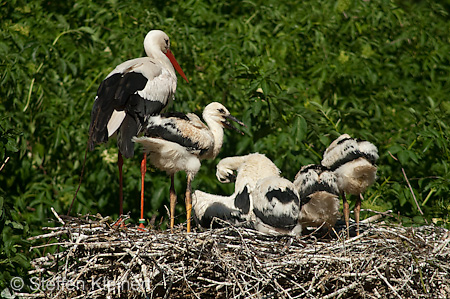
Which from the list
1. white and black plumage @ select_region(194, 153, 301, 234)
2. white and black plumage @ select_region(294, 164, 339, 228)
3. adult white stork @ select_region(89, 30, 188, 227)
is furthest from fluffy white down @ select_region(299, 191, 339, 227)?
adult white stork @ select_region(89, 30, 188, 227)

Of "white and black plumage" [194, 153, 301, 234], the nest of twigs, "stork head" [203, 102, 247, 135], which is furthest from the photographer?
"stork head" [203, 102, 247, 135]

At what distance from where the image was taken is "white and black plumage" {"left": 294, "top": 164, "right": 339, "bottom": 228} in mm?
5164

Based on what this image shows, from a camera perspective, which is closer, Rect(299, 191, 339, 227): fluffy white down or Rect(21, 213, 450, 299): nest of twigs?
Rect(21, 213, 450, 299): nest of twigs

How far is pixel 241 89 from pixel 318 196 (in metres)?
2.19

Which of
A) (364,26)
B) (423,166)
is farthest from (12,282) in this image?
(364,26)

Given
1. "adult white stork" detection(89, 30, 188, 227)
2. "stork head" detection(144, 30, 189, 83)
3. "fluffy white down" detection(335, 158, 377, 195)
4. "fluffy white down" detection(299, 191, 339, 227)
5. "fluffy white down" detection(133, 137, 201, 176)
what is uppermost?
"stork head" detection(144, 30, 189, 83)

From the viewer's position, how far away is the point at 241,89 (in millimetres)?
6992

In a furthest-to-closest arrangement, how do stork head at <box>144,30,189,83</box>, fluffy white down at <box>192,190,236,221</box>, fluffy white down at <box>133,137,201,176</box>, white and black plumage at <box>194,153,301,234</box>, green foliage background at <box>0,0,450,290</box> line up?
green foliage background at <box>0,0,450,290</box>, stork head at <box>144,30,189,83</box>, fluffy white down at <box>192,190,236,221</box>, fluffy white down at <box>133,137,201,176</box>, white and black plumage at <box>194,153,301,234</box>

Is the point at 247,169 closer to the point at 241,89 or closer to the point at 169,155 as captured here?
the point at 169,155

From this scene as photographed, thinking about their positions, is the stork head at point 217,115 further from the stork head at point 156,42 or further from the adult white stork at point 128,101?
the stork head at point 156,42

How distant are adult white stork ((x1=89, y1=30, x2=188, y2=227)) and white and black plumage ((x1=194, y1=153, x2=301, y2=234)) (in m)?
0.68

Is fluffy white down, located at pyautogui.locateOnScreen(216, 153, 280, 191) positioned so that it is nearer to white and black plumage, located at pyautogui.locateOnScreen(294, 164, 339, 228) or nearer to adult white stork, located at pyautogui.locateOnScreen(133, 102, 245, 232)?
adult white stork, located at pyautogui.locateOnScreen(133, 102, 245, 232)

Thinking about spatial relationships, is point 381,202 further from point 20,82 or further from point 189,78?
point 20,82

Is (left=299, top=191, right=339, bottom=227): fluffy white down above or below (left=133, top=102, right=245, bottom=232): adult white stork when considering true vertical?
below
